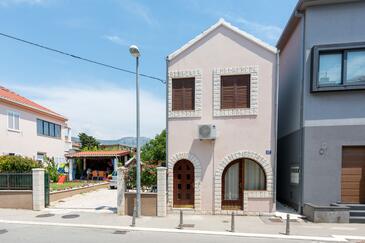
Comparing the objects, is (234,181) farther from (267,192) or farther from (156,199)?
(156,199)

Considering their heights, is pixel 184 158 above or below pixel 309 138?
below

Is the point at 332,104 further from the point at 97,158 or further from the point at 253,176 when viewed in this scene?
the point at 97,158

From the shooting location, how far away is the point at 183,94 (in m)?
11.5

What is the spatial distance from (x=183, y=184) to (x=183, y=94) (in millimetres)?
4339

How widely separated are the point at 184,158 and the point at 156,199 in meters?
2.24

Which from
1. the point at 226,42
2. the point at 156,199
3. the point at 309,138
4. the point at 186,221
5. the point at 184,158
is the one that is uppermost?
the point at 226,42

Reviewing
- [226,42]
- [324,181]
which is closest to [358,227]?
[324,181]

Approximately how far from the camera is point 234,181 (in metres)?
11.2

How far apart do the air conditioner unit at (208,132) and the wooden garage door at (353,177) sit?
18.8 ft

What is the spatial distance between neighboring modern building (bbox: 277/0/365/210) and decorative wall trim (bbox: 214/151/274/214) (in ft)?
4.63

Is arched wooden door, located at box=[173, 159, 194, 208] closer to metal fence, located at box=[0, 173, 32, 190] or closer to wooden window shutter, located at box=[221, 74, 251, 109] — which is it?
wooden window shutter, located at box=[221, 74, 251, 109]

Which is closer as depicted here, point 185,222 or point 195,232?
point 195,232

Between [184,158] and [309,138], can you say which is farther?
[184,158]

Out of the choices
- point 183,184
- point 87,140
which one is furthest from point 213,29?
point 87,140
